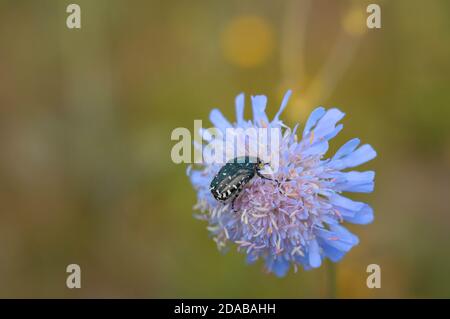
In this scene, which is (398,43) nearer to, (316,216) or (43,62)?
(316,216)

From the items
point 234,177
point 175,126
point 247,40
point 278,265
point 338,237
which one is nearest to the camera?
point 234,177

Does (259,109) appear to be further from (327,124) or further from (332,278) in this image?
(332,278)

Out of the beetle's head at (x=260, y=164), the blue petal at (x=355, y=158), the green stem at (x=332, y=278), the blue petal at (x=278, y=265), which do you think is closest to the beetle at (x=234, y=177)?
the beetle's head at (x=260, y=164)

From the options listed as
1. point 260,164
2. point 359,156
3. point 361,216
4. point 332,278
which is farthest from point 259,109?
point 332,278

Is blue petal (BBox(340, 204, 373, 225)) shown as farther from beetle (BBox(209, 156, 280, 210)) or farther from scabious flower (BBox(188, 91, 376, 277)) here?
beetle (BBox(209, 156, 280, 210))

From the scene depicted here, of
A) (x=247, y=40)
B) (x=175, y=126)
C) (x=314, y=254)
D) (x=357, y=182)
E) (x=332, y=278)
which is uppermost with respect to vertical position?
(x=247, y=40)

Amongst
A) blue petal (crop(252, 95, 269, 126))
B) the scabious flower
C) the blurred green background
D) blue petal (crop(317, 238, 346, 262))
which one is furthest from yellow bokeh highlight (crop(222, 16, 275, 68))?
blue petal (crop(317, 238, 346, 262))
